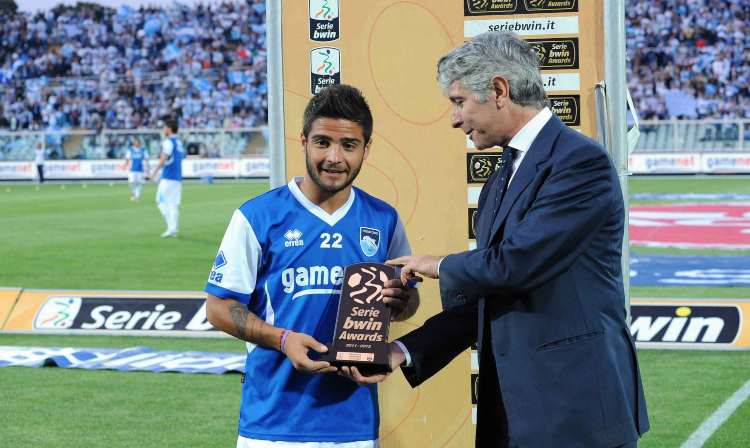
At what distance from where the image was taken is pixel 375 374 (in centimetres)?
366

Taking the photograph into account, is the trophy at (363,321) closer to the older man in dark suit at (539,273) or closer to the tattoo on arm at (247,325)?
the tattoo on arm at (247,325)

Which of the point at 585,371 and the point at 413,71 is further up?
the point at 413,71

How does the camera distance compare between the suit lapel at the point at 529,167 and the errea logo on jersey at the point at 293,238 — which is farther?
the errea logo on jersey at the point at 293,238

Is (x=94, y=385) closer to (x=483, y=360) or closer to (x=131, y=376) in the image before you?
(x=131, y=376)

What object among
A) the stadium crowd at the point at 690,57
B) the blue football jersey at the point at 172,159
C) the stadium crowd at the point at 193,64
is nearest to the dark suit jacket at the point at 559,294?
the blue football jersey at the point at 172,159

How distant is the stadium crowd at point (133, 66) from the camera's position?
44469 millimetres

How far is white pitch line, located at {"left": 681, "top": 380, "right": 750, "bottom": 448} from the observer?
6789mm

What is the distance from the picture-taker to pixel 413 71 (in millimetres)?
5090

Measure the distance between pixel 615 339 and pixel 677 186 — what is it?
26.4m

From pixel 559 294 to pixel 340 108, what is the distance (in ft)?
3.58

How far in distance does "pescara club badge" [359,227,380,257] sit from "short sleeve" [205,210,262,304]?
368 mm

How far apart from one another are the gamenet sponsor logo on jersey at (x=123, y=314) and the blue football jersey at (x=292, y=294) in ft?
20.1

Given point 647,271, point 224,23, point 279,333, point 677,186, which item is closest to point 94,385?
point 279,333

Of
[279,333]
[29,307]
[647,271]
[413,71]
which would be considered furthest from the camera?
[647,271]
